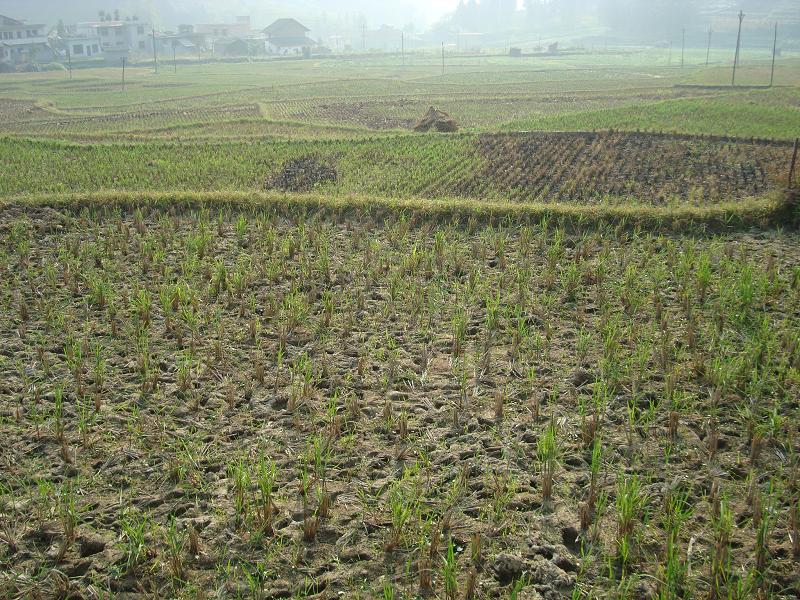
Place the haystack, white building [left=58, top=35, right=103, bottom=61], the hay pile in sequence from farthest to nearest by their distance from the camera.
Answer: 1. white building [left=58, top=35, right=103, bottom=61]
2. the haystack
3. the hay pile

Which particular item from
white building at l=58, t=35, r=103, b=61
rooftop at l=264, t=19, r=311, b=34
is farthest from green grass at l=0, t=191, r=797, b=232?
rooftop at l=264, t=19, r=311, b=34

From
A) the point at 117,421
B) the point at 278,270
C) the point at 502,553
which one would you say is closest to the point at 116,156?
the point at 278,270

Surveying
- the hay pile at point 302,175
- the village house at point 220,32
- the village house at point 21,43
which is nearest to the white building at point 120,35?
the village house at point 21,43

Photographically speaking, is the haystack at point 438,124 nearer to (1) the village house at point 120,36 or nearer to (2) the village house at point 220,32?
(1) the village house at point 120,36

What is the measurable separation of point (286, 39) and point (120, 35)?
55.5ft

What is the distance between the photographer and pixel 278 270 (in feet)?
24.0

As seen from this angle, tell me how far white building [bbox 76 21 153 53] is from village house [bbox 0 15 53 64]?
5.86 meters

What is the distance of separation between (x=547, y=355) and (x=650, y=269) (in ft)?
7.48

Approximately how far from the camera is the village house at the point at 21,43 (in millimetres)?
53062

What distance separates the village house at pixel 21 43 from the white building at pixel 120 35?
586 centimetres

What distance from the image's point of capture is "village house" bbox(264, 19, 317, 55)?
73.1 m

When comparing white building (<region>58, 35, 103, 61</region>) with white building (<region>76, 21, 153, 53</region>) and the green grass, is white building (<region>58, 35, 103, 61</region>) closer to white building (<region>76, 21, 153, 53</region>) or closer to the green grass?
white building (<region>76, 21, 153, 53</region>)

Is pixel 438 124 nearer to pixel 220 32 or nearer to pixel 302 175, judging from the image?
pixel 302 175

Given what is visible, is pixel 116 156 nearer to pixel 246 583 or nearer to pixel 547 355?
pixel 547 355
